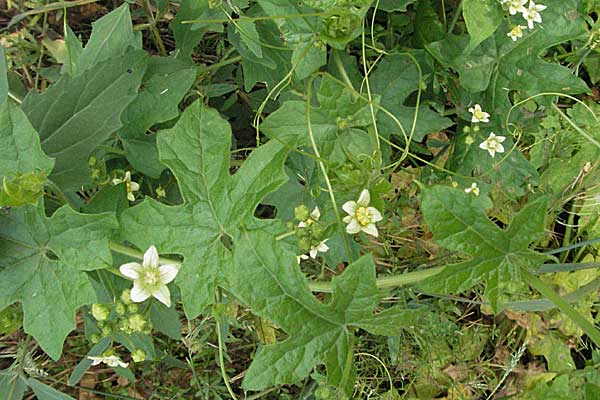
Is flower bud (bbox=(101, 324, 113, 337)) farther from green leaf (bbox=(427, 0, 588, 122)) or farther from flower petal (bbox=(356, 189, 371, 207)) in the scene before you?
green leaf (bbox=(427, 0, 588, 122))

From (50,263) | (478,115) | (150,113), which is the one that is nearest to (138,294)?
(50,263)

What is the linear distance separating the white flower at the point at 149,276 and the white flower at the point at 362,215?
572 millimetres

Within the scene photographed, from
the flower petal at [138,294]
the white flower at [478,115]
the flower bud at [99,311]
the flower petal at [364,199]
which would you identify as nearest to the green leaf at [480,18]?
the white flower at [478,115]

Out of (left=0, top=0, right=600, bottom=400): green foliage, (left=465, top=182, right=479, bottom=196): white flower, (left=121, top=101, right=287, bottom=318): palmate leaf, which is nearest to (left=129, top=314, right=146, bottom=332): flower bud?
(left=0, top=0, right=600, bottom=400): green foliage

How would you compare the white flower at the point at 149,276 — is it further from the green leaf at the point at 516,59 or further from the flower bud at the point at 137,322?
the green leaf at the point at 516,59

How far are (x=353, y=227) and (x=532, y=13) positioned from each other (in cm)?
121

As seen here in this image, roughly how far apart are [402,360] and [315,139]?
4.48ft

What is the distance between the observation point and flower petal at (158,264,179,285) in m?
1.81

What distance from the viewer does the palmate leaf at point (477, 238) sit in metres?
1.68

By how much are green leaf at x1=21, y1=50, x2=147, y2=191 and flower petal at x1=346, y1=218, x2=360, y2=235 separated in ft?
2.76

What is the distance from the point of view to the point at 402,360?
119 inches

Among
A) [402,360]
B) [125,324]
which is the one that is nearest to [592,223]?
[402,360]

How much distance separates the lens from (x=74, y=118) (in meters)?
2.02

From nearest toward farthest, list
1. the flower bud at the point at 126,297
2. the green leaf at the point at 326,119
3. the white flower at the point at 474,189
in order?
the flower bud at the point at 126,297 → the green leaf at the point at 326,119 → the white flower at the point at 474,189
